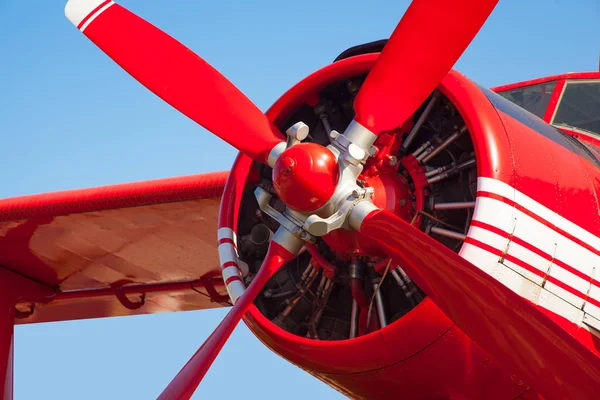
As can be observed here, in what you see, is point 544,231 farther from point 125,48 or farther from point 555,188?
point 125,48

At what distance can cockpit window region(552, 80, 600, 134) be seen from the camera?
319 inches

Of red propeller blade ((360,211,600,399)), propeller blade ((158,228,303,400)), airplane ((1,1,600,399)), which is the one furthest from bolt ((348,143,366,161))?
propeller blade ((158,228,303,400))

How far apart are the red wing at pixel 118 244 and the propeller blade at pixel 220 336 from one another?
274 cm

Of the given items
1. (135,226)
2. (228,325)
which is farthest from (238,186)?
(135,226)

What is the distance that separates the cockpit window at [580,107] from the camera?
26.6ft

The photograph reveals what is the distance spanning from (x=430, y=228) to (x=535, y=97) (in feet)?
9.59

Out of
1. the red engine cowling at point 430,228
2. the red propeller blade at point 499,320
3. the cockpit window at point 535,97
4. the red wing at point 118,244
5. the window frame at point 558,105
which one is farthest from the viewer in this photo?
the red wing at point 118,244

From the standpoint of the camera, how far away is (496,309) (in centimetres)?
507

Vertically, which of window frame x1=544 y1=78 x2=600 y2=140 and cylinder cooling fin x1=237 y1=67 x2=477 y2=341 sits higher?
window frame x1=544 y1=78 x2=600 y2=140

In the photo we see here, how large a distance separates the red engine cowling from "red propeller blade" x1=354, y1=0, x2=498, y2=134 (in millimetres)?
262

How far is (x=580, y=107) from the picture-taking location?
8.23 metres

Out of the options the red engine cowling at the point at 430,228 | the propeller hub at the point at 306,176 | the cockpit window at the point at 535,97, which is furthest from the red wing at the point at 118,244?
the propeller hub at the point at 306,176

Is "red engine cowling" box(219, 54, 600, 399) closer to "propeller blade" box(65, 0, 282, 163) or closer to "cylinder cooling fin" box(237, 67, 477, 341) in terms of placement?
"cylinder cooling fin" box(237, 67, 477, 341)

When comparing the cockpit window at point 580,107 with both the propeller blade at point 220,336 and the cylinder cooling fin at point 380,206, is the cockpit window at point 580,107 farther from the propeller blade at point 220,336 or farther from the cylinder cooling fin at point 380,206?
the propeller blade at point 220,336
